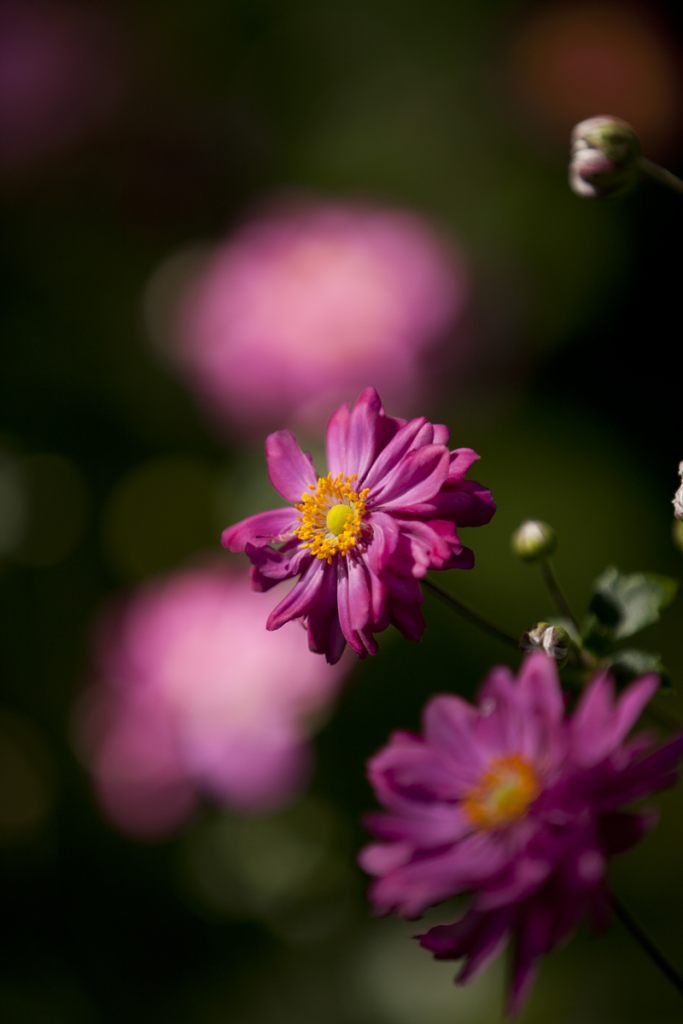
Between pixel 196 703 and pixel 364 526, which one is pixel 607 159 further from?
pixel 196 703

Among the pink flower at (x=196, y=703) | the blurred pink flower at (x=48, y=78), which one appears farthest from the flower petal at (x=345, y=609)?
the blurred pink flower at (x=48, y=78)

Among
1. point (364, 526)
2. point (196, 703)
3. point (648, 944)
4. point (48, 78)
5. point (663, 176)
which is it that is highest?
point (48, 78)

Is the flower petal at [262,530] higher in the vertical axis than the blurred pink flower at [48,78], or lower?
lower

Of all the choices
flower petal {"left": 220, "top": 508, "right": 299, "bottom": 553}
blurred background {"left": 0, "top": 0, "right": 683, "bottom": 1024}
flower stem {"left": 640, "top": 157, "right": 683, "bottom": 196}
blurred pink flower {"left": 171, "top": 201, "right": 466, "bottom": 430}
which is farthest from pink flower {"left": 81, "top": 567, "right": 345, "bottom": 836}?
flower stem {"left": 640, "top": 157, "right": 683, "bottom": 196}

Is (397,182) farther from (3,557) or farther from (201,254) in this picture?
(3,557)

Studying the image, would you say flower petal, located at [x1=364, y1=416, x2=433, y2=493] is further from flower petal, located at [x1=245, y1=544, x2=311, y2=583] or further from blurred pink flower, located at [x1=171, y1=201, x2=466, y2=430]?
blurred pink flower, located at [x1=171, y1=201, x2=466, y2=430]

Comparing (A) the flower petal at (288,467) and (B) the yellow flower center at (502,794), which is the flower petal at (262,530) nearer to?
(A) the flower petal at (288,467)

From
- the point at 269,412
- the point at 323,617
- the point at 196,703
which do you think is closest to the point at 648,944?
the point at 323,617
